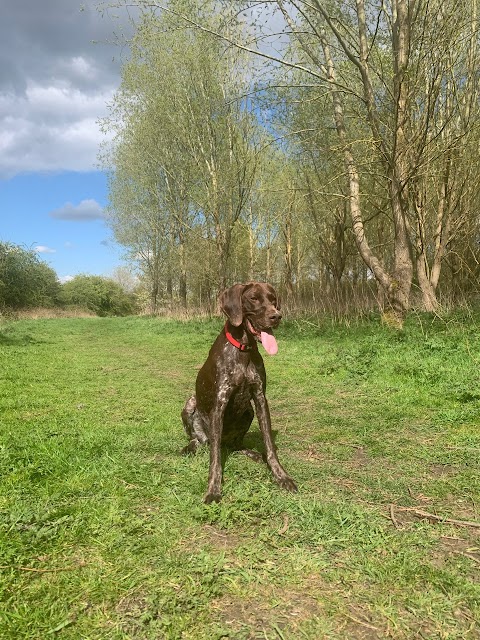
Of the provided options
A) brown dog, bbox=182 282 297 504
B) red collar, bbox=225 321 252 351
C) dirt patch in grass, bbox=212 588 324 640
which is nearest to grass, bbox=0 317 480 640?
dirt patch in grass, bbox=212 588 324 640

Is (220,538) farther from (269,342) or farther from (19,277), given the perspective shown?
(19,277)

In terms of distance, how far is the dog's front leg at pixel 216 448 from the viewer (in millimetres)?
3281

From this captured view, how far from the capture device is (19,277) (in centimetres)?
3719

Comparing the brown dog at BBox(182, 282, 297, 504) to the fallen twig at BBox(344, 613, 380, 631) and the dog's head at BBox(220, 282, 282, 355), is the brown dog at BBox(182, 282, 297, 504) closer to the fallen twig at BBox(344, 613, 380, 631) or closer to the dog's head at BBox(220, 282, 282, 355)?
the dog's head at BBox(220, 282, 282, 355)

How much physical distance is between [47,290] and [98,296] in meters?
9.04

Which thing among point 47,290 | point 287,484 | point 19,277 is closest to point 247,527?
point 287,484

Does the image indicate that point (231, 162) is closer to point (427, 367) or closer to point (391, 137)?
point (391, 137)

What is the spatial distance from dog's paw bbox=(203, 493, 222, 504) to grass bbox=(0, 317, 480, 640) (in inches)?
2.2

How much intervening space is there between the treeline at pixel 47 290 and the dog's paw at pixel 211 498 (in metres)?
37.0

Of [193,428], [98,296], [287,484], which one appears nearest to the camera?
[287,484]

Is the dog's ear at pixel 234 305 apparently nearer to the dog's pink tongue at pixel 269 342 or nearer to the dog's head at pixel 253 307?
the dog's head at pixel 253 307

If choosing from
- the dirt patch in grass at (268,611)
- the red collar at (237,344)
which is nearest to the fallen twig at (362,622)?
the dirt patch in grass at (268,611)

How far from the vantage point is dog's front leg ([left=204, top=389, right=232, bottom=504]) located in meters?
3.28

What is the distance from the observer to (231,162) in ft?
71.3
